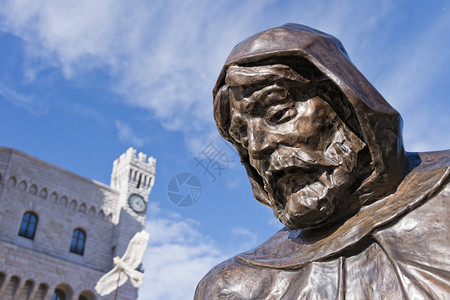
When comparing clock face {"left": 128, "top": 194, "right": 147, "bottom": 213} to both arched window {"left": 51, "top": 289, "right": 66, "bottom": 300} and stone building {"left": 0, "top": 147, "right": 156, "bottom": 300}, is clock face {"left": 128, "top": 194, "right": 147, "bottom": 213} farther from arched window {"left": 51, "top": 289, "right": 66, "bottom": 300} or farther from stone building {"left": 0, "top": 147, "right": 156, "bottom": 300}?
arched window {"left": 51, "top": 289, "right": 66, "bottom": 300}

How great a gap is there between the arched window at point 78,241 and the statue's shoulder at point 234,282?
2173cm

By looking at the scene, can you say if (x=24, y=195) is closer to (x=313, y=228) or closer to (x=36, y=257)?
(x=36, y=257)

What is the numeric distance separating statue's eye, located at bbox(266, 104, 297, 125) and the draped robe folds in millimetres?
411

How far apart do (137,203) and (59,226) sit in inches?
168

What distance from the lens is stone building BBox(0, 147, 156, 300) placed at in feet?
64.0

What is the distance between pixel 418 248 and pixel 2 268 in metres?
20.4

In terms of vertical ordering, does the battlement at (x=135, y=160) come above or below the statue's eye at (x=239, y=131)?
above

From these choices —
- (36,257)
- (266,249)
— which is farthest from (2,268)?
(266,249)

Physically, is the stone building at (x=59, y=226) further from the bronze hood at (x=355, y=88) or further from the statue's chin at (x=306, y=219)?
the bronze hood at (x=355, y=88)

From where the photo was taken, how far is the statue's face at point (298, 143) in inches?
59.7

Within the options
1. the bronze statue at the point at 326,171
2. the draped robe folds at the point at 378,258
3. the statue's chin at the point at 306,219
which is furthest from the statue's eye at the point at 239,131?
the draped robe folds at the point at 378,258

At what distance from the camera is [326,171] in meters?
1.52

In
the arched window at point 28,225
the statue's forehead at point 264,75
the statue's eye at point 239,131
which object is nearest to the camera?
the statue's forehead at point 264,75

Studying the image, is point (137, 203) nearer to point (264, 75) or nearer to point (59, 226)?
point (59, 226)
